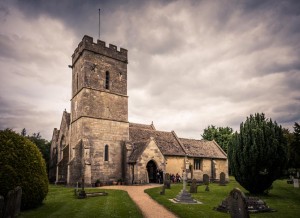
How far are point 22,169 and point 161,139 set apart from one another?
26.3 m

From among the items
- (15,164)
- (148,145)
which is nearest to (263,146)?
(148,145)

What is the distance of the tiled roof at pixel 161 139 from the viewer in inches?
1394

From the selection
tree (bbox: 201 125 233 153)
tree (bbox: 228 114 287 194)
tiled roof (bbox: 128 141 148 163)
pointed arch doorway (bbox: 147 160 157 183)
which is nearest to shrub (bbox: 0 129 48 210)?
Answer: tree (bbox: 228 114 287 194)

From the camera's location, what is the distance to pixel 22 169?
1329cm

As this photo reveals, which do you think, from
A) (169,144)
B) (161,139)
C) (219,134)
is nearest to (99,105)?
(161,139)

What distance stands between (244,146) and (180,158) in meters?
17.4

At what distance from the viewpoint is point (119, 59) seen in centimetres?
3438

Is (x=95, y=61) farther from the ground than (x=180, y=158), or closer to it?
farther from the ground

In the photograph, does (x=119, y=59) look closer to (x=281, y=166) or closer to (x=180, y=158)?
(x=180, y=158)

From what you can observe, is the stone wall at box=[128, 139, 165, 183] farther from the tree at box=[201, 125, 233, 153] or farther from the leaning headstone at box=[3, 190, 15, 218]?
the tree at box=[201, 125, 233, 153]

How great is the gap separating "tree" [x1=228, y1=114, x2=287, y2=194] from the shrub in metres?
14.4

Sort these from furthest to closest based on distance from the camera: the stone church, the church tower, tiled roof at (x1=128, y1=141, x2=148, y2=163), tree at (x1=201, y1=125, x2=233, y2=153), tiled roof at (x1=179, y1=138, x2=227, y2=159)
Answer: tree at (x1=201, y1=125, x2=233, y2=153) < tiled roof at (x1=179, y1=138, x2=227, y2=159) < tiled roof at (x1=128, y1=141, x2=148, y2=163) < the stone church < the church tower

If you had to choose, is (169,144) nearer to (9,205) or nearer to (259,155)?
(259,155)

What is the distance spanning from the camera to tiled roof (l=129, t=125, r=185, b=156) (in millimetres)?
35419
